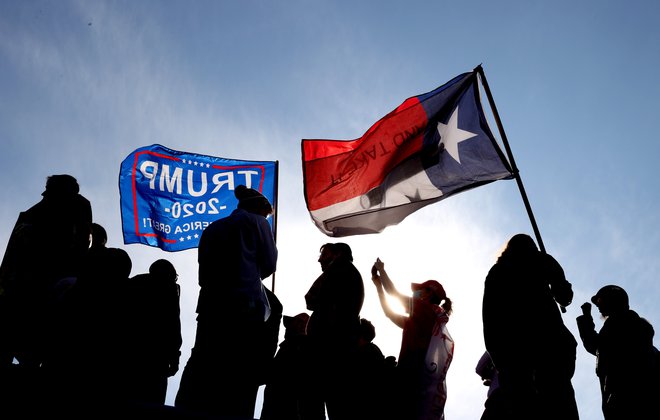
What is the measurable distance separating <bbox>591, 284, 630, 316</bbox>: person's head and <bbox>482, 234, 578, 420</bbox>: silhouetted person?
1.06 metres

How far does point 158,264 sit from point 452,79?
4.60 m

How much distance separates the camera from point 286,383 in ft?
19.0

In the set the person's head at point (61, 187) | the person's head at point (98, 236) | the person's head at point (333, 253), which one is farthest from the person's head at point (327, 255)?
the person's head at point (61, 187)

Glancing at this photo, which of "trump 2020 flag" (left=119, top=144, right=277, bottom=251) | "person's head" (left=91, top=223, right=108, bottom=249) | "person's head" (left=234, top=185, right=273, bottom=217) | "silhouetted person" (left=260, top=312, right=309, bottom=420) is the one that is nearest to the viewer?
"silhouetted person" (left=260, top=312, right=309, bottom=420)

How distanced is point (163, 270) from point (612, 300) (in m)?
4.28

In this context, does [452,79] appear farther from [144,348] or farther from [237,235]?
[144,348]

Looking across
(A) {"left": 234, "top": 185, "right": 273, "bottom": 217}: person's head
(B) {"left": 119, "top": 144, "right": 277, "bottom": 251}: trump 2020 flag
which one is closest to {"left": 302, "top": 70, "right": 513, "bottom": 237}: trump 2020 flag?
(B) {"left": 119, "top": 144, "right": 277, "bottom": 251}: trump 2020 flag

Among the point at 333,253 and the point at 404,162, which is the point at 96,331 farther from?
the point at 404,162

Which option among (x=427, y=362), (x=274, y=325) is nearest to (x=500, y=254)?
(x=427, y=362)

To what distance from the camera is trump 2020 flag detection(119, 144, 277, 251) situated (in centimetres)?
952

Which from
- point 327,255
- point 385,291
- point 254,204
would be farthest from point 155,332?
point 385,291

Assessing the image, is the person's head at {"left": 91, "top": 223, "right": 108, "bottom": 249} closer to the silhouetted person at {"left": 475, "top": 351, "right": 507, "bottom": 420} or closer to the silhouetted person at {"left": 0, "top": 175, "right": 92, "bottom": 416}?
the silhouetted person at {"left": 0, "top": 175, "right": 92, "bottom": 416}

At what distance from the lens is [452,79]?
27.0 feet

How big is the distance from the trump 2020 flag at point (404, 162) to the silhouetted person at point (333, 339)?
2279 mm
